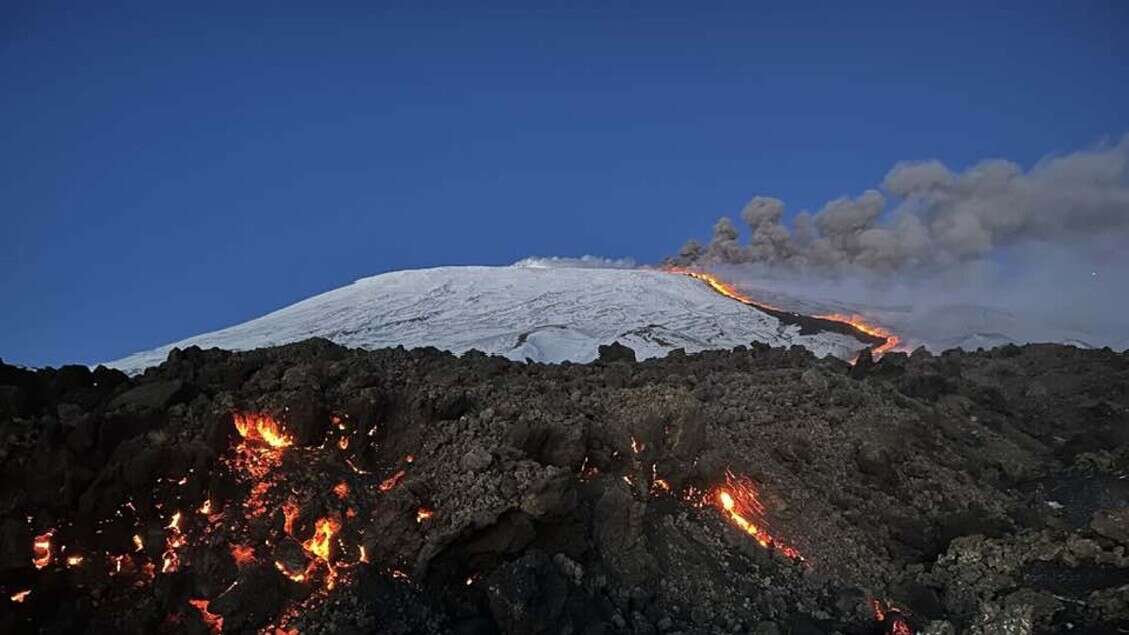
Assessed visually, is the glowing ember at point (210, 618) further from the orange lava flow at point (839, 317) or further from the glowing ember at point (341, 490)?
the orange lava flow at point (839, 317)

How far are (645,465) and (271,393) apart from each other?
346cm

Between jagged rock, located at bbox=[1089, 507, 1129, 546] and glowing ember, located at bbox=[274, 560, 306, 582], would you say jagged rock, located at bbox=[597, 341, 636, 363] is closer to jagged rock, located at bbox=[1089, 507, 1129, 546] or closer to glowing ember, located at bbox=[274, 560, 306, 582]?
jagged rock, located at bbox=[1089, 507, 1129, 546]

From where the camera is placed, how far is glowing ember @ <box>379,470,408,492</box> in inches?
288

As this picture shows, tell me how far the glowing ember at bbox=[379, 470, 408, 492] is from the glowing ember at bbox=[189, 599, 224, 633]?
5.31 ft

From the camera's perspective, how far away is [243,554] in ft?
21.0

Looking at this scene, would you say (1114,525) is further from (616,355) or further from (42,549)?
(42,549)

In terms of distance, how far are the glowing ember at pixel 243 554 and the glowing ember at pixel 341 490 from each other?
2.65ft

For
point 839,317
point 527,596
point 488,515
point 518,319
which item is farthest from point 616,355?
point 839,317

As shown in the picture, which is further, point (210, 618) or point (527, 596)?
point (527, 596)

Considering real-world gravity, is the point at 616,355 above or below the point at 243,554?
above

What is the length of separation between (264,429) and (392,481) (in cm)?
116

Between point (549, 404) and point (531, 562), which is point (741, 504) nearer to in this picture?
point (549, 404)

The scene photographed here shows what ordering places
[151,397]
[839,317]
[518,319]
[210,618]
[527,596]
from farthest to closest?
[839,317] < [518,319] < [151,397] < [527,596] < [210,618]

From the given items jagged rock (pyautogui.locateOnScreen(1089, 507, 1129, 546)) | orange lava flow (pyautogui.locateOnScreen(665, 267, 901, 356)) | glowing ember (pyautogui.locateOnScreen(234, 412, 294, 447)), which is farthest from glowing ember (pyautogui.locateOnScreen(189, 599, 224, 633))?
orange lava flow (pyautogui.locateOnScreen(665, 267, 901, 356))
